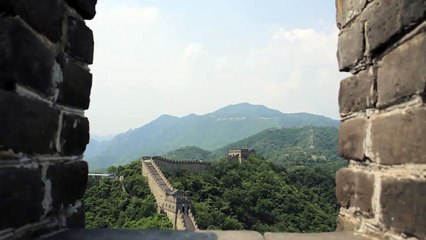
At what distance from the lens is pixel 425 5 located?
1.54 m

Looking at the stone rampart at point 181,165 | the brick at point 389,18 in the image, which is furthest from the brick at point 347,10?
the stone rampart at point 181,165

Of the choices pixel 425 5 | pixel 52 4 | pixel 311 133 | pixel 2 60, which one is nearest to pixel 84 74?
pixel 52 4

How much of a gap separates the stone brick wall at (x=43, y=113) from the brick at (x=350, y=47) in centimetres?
140

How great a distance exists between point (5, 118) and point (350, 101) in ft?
5.54

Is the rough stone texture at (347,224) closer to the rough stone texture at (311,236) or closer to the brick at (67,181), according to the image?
the rough stone texture at (311,236)

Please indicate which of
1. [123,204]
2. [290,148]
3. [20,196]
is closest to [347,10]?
[20,196]

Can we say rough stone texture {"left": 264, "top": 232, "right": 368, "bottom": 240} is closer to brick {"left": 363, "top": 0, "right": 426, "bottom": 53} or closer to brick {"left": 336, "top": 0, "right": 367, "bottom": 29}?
brick {"left": 363, "top": 0, "right": 426, "bottom": 53}

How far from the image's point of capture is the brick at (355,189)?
6.49ft

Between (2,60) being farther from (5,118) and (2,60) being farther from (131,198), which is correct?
(131,198)

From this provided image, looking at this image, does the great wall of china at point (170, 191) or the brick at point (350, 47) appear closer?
the brick at point (350, 47)

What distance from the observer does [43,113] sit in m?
1.73

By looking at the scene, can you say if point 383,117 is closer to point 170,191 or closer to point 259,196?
point 170,191

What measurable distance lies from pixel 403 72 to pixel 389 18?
0.27 metres

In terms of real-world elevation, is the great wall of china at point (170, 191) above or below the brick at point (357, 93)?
→ below
